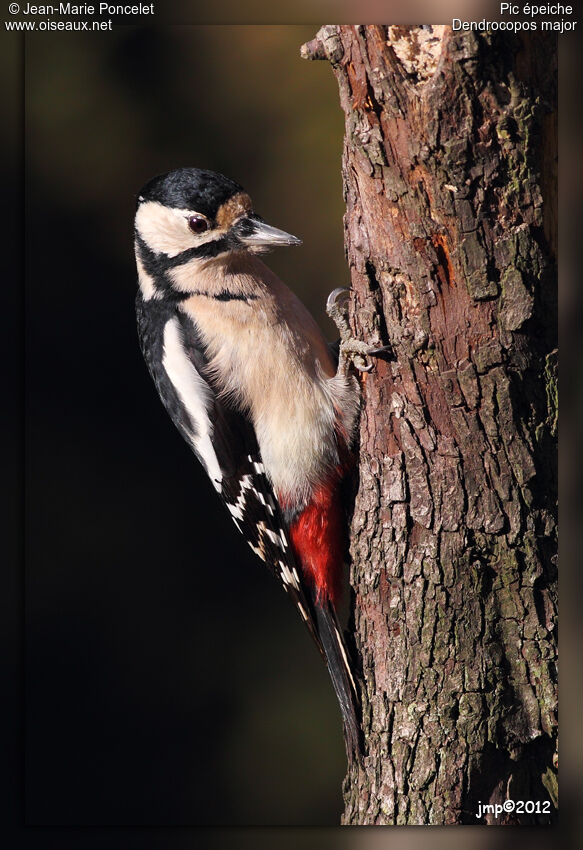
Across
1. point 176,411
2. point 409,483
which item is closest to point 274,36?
point 176,411

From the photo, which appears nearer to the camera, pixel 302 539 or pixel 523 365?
pixel 523 365

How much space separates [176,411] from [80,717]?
74 centimetres

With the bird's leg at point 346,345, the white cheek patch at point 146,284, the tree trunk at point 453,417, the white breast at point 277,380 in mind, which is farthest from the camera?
the white cheek patch at point 146,284

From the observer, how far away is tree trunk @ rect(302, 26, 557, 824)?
162 cm

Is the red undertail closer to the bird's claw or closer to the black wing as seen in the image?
the black wing

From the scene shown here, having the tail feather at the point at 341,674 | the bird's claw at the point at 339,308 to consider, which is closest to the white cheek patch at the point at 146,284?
the bird's claw at the point at 339,308

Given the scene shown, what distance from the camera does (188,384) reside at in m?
1.98

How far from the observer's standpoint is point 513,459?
1765 millimetres

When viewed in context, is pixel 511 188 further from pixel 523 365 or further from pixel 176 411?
pixel 176 411

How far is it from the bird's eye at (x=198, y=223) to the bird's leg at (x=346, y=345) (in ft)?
1.06

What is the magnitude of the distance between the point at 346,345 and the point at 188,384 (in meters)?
0.38

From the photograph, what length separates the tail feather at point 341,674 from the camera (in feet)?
6.33

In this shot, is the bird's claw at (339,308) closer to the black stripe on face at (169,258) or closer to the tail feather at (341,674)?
the black stripe on face at (169,258)

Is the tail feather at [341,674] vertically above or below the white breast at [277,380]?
below
